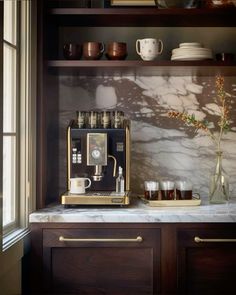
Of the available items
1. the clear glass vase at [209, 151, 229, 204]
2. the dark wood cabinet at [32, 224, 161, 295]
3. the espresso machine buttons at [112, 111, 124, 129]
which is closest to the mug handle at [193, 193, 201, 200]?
the clear glass vase at [209, 151, 229, 204]

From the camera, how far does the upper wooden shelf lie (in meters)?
2.37

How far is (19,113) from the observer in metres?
2.26

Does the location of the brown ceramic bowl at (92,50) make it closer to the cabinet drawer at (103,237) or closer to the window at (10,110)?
the window at (10,110)

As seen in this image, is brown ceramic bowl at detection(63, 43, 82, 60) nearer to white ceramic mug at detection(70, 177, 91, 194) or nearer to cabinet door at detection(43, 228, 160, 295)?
white ceramic mug at detection(70, 177, 91, 194)

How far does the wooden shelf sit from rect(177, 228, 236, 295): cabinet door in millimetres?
844

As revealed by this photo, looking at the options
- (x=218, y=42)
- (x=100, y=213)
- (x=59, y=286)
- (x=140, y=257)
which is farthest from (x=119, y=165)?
(x=218, y=42)

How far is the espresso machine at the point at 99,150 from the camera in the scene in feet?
7.88

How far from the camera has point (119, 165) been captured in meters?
2.45

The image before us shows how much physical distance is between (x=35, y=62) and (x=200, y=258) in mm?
1269

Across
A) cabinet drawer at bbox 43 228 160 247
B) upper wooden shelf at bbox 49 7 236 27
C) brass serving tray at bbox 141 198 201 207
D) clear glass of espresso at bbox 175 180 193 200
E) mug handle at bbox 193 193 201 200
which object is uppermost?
upper wooden shelf at bbox 49 7 236 27

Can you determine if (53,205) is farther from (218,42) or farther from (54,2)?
(218,42)

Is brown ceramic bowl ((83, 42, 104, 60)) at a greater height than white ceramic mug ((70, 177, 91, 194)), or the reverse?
brown ceramic bowl ((83, 42, 104, 60))

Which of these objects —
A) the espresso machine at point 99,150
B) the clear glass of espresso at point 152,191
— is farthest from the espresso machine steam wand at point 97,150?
the clear glass of espresso at point 152,191

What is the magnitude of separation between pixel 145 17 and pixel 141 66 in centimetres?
28
